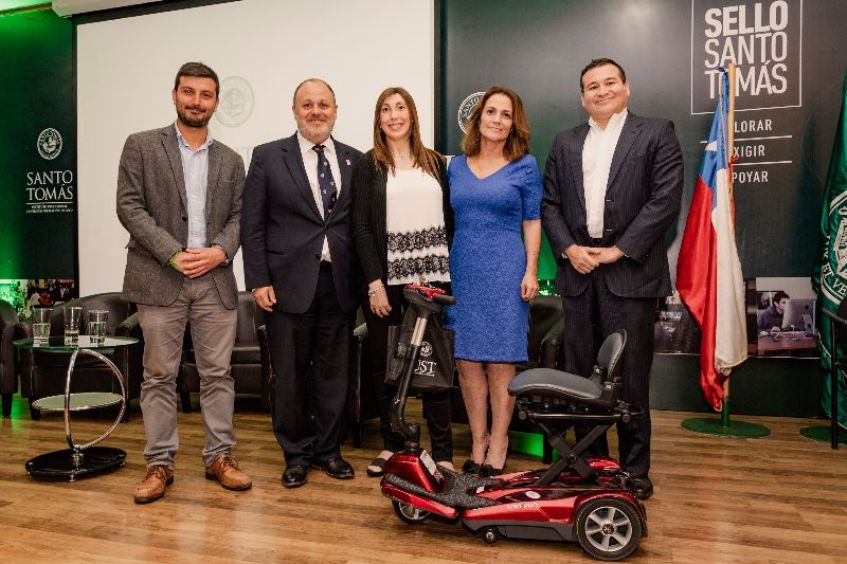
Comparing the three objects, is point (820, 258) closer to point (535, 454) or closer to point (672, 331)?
point (672, 331)

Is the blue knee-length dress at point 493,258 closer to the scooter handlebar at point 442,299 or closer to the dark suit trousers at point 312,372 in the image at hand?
the scooter handlebar at point 442,299

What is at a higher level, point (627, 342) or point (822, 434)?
point (627, 342)

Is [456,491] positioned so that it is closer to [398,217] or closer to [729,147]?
[398,217]

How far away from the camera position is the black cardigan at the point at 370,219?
2.97m

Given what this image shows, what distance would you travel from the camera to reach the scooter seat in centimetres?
229

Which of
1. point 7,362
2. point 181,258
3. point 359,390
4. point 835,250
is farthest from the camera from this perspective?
point 7,362

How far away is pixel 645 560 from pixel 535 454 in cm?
135

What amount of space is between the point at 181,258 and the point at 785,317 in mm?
3773

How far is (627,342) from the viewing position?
9.58ft

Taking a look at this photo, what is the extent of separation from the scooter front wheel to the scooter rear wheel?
1.87 ft

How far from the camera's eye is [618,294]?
2.89 m

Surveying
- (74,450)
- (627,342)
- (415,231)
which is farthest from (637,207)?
(74,450)

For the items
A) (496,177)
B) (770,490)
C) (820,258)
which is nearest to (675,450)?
(770,490)

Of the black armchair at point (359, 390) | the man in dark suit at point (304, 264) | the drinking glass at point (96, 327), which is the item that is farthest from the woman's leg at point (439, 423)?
the drinking glass at point (96, 327)
